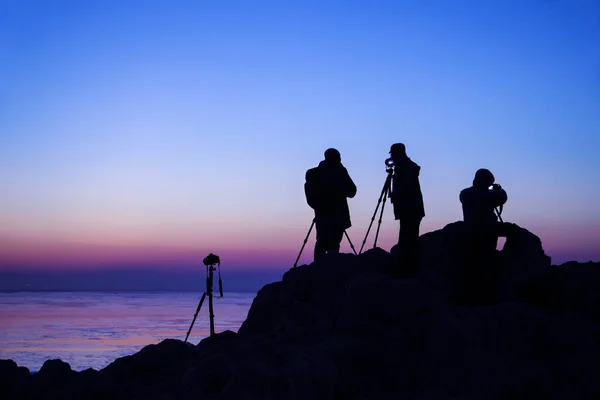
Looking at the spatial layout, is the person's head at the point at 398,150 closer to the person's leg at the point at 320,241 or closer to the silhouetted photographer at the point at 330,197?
the silhouetted photographer at the point at 330,197

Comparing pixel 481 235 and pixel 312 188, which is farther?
pixel 312 188

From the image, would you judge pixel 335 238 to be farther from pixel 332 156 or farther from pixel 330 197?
pixel 332 156

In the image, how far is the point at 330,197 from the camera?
439 inches

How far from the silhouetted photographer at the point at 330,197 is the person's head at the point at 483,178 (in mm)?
2786

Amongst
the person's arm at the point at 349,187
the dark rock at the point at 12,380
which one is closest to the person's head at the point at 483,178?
the person's arm at the point at 349,187

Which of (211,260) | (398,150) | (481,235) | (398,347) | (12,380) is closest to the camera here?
(398,347)

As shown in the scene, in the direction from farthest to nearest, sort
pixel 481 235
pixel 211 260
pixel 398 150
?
pixel 211 260
pixel 398 150
pixel 481 235

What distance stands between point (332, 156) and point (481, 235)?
3386mm

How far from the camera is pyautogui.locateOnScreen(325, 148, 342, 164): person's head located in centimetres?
1102

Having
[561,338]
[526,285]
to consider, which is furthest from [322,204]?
[561,338]

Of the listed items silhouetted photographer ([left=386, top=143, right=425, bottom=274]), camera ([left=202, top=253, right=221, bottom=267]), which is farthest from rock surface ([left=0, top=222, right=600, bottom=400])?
camera ([left=202, top=253, right=221, bottom=267])

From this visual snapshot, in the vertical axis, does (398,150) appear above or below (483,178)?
above

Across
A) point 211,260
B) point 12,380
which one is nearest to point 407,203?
point 211,260

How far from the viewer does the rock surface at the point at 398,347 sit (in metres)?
6.92
